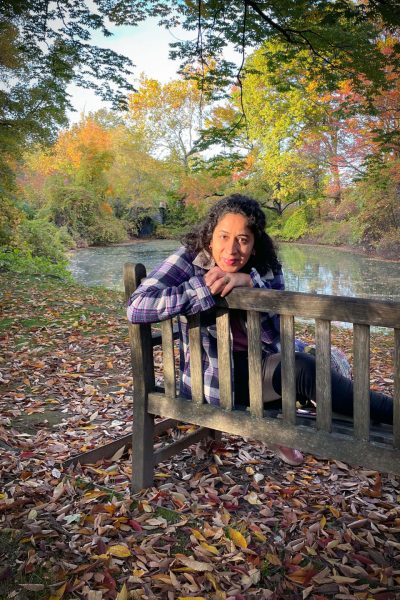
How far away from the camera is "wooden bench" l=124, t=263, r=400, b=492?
1817 mm

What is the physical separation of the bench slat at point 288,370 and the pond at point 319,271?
8557 millimetres

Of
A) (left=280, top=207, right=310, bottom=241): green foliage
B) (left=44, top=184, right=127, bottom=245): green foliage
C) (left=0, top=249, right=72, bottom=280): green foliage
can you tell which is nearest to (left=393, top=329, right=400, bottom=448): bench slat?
(left=0, top=249, right=72, bottom=280): green foliage

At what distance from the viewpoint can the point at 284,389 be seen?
2070 mm

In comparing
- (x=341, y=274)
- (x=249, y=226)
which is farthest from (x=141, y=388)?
(x=341, y=274)

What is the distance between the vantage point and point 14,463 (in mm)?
2932

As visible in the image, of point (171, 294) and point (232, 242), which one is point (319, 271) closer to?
point (232, 242)

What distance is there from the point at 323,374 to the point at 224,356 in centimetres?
46

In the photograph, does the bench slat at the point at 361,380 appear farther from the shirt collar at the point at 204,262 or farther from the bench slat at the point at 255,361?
the shirt collar at the point at 204,262

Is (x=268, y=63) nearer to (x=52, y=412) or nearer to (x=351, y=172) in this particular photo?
(x=52, y=412)

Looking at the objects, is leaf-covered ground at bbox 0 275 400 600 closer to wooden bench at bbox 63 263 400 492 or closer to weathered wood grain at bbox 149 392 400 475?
wooden bench at bbox 63 263 400 492

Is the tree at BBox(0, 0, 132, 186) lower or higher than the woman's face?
higher

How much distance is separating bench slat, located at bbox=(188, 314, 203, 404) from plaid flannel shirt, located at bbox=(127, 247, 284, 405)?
58 mm

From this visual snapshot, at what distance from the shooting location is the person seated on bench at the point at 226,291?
2.15 meters

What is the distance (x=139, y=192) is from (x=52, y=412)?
91.1 feet
